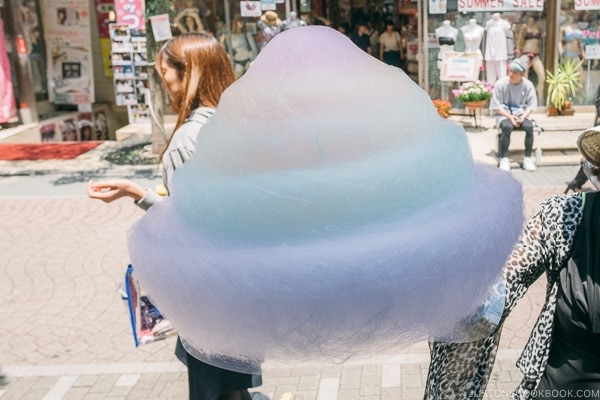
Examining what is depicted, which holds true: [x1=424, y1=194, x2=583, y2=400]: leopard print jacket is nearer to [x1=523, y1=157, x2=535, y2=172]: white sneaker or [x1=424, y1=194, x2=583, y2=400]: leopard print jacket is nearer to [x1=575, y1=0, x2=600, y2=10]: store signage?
[x1=523, y1=157, x2=535, y2=172]: white sneaker

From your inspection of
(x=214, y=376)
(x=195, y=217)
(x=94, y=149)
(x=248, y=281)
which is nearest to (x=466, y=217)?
(x=248, y=281)


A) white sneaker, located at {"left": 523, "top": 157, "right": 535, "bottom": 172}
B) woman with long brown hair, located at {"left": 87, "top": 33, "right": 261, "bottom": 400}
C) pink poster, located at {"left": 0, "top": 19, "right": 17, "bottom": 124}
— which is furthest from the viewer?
pink poster, located at {"left": 0, "top": 19, "right": 17, "bottom": 124}

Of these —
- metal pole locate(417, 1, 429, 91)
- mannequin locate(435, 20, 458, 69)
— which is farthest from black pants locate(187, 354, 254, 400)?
mannequin locate(435, 20, 458, 69)

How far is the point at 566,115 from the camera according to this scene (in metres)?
11.8

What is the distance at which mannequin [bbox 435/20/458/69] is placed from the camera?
1167 centimetres

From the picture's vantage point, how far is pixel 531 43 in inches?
A: 463

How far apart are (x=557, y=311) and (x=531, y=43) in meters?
10.9

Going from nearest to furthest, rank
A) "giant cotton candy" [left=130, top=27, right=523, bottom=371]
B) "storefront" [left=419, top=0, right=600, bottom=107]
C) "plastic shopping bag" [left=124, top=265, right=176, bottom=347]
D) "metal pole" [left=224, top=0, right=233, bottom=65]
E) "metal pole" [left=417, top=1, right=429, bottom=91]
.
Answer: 1. "giant cotton candy" [left=130, top=27, right=523, bottom=371]
2. "plastic shopping bag" [left=124, top=265, right=176, bottom=347]
3. "storefront" [left=419, top=0, right=600, bottom=107]
4. "metal pole" [left=417, top=1, right=429, bottom=91]
5. "metal pole" [left=224, top=0, right=233, bottom=65]

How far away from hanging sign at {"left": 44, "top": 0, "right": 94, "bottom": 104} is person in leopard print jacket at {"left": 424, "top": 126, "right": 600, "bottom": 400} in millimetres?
13266

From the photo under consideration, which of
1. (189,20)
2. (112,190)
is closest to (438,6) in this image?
(189,20)

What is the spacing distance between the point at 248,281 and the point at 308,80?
45cm

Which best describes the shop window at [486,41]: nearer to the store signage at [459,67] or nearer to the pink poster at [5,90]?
the store signage at [459,67]

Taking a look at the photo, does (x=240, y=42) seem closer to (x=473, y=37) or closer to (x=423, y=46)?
(x=423, y=46)

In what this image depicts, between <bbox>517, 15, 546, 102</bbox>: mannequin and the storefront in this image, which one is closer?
the storefront
